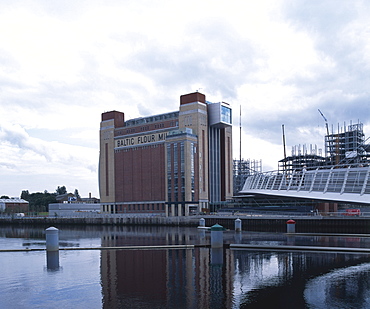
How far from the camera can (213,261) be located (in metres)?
29.4

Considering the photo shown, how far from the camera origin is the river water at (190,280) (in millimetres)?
18266

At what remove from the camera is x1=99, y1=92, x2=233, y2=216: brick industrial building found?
12331cm

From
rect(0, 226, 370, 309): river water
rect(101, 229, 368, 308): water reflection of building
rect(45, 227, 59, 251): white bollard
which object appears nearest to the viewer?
rect(0, 226, 370, 309): river water

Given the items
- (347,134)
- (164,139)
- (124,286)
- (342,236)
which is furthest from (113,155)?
(124,286)

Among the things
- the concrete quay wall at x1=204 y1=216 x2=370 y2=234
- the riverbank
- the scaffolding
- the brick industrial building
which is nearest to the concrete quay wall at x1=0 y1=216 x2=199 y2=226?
the riverbank

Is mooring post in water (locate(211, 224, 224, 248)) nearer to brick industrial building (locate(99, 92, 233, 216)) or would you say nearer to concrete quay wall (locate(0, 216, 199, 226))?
concrete quay wall (locate(0, 216, 199, 226))

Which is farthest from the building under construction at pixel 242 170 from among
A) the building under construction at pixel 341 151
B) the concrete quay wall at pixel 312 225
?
the concrete quay wall at pixel 312 225

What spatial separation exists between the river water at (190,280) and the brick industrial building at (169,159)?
292ft

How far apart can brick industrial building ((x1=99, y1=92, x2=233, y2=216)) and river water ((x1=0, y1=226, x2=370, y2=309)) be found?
292ft

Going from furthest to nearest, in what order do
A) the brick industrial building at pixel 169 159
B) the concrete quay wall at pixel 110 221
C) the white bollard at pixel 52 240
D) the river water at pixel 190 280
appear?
the brick industrial building at pixel 169 159 < the concrete quay wall at pixel 110 221 < the white bollard at pixel 52 240 < the river water at pixel 190 280

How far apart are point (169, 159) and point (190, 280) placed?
341 feet

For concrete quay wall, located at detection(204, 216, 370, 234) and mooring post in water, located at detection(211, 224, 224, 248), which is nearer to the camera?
mooring post in water, located at detection(211, 224, 224, 248)

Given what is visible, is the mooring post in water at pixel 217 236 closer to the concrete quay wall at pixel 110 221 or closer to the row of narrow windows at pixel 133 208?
the concrete quay wall at pixel 110 221

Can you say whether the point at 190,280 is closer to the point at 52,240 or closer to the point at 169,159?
the point at 52,240
